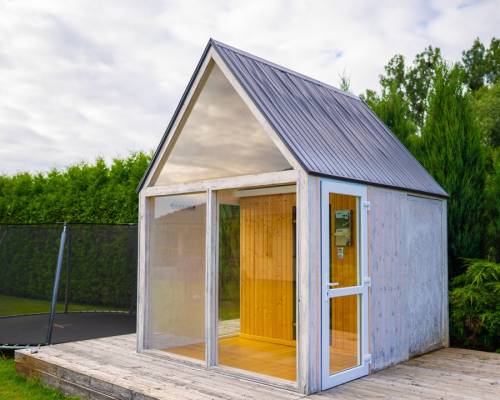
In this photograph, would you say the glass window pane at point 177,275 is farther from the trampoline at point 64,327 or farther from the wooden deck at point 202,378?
the trampoline at point 64,327

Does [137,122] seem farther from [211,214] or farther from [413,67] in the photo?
[413,67]

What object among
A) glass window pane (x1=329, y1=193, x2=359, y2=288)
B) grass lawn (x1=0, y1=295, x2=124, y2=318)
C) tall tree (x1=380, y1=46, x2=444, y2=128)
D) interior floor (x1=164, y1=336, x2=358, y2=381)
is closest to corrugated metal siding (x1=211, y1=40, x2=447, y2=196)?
glass window pane (x1=329, y1=193, x2=359, y2=288)

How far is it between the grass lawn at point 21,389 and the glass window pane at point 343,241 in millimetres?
3132

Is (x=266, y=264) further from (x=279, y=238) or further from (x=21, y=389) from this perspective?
(x=21, y=389)

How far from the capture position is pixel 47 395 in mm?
5395

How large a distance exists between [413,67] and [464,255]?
48.6ft

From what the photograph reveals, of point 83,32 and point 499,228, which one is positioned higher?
point 83,32

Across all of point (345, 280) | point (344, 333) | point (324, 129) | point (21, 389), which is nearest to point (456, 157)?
point (324, 129)

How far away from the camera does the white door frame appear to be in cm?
452

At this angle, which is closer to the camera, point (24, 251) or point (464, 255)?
point (464, 255)

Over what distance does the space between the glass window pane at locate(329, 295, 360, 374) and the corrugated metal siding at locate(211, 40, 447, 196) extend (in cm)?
121

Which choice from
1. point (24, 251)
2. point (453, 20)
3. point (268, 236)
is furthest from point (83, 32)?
point (453, 20)

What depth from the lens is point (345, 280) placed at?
4871 mm

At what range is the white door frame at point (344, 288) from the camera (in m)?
4.52
